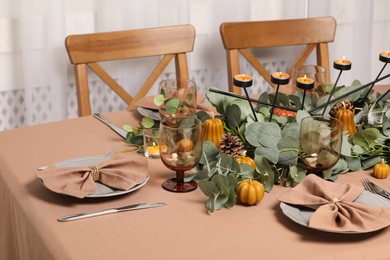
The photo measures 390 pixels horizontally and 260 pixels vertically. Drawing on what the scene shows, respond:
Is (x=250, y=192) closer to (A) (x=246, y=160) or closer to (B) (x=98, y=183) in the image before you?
(A) (x=246, y=160)

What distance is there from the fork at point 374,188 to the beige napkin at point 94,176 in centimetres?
45

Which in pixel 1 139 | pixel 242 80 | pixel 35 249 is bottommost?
pixel 35 249

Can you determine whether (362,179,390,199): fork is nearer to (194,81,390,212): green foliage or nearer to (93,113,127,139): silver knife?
(194,81,390,212): green foliage

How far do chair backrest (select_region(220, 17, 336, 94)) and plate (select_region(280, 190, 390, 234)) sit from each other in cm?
108

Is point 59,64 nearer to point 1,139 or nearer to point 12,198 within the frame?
point 1,139

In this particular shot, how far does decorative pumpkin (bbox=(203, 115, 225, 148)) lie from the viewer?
1.50 metres

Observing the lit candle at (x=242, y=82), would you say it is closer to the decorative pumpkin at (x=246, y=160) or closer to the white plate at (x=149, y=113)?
the decorative pumpkin at (x=246, y=160)

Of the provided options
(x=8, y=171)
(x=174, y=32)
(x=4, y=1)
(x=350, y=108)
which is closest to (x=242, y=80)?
(x=350, y=108)

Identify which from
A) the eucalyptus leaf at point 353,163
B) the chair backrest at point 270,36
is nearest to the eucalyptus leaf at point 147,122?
the eucalyptus leaf at point 353,163

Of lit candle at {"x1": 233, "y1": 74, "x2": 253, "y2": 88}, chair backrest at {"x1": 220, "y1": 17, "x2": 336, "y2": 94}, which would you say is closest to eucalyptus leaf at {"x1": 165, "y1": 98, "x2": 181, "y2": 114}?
lit candle at {"x1": 233, "y1": 74, "x2": 253, "y2": 88}

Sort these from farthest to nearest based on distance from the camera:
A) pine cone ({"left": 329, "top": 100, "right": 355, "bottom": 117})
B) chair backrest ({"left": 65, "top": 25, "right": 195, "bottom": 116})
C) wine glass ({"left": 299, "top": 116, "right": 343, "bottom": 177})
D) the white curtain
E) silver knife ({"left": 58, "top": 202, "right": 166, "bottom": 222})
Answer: the white curtain → chair backrest ({"left": 65, "top": 25, "right": 195, "bottom": 116}) → pine cone ({"left": 329, "top": 100, "right": 355, "bottom": 117}) → wine glass ({"left": 299, "top": 116, "right": 343, "bottom": 177}) → silver knife ({"left": 58, "top": 202, "right": 166, "bottom": 222})

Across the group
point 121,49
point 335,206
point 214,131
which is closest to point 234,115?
point 214,131

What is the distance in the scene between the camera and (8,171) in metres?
1.47

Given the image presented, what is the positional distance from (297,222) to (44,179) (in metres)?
0.49
